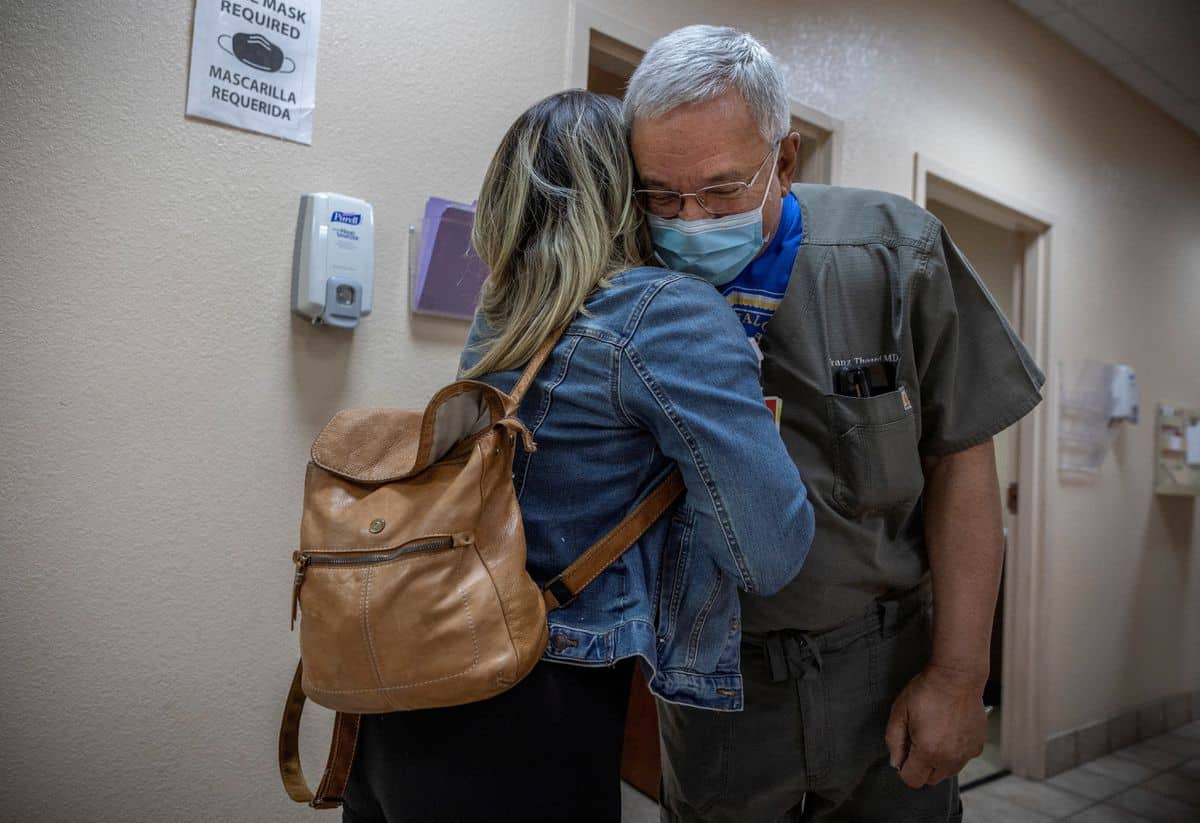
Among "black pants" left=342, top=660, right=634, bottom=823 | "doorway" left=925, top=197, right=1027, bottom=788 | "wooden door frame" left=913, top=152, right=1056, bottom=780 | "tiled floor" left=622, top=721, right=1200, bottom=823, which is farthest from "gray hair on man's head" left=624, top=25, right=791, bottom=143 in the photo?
"wooden door frame" left=913, top=152, right=1056, bottom=780

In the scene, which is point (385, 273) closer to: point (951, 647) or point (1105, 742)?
point (951, 647)

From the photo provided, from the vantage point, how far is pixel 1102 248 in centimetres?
349

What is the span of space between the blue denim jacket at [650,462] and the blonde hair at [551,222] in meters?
0.03

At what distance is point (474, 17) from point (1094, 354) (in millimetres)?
3065

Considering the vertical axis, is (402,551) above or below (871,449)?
below

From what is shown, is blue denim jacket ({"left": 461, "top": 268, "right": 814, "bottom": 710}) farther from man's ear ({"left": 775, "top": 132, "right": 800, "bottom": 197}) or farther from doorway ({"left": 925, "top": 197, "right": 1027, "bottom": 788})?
doorway ({"left": 925, "top": 197, "right": 1027, "bottom": 788})

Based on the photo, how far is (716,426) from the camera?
0.70 metres

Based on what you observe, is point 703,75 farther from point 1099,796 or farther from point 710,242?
point 1099,796

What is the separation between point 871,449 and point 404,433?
597mm

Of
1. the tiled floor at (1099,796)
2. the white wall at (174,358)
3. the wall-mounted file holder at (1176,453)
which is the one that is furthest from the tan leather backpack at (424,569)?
the wall-mounted file holder at (1176,453)

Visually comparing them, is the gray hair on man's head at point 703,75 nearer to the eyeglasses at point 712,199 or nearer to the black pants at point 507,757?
the eyeglasses at point 712,199

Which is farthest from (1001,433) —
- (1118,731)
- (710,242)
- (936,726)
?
(710,242)

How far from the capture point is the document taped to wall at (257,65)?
1310mm

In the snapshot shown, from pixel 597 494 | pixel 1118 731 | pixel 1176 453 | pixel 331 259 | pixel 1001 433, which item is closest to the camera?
pixel 597 494
